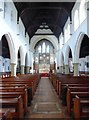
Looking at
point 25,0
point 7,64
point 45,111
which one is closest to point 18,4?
point 25,0

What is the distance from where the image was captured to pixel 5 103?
4645mm

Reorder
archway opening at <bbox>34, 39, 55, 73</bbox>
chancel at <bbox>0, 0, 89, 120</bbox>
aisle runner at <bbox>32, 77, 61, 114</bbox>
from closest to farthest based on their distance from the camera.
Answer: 1. chancel at <bbox>0, 0, 89, 120</bbox>
2. aisle runner at <bbox>32, 77, 61, 114</bbox>
3. archway opening at <bbox>34, 39, 55, 73</bbox>

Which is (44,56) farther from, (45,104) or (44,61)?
(45,104)

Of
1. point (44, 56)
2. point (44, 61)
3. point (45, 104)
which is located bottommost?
point (45, 104)

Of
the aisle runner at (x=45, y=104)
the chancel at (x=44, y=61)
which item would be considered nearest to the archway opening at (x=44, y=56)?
the chancel at (x=44, y=61)

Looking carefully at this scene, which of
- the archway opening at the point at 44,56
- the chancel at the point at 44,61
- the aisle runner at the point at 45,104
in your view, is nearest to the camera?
the chancel at the point at 44,61

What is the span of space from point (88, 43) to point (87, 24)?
8181 millimetres

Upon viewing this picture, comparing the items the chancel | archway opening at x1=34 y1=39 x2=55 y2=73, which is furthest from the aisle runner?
archway opening at x1=34 y1=39 x2=55 y2=73

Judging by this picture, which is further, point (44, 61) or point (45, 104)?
point (44, 61)

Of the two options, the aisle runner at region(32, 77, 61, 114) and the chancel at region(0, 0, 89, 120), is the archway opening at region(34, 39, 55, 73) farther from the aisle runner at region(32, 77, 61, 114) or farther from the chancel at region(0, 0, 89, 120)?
the aisle runner at region(32, 77, 61, 114)

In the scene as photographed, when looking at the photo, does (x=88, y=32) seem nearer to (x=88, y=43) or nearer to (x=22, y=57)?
(x=88, y=43)

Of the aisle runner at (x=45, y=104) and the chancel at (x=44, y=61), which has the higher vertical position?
the chancel at (x=44, y=61)

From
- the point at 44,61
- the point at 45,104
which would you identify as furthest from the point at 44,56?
the point at 45,104

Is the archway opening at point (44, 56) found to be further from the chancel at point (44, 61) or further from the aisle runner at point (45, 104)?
the aisle runner at point (45, 104)
